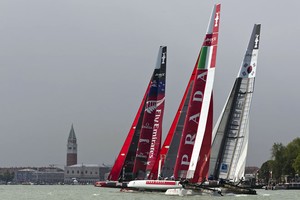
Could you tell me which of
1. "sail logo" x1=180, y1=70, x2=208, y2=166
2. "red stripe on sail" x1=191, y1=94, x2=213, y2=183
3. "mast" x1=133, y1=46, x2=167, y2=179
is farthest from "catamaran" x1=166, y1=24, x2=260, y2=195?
"sail logo" x1=180, y1=70, x2=208, y2=166

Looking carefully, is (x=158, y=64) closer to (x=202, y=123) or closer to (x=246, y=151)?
(x=246, y=151)

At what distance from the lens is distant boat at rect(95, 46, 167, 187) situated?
6006cm

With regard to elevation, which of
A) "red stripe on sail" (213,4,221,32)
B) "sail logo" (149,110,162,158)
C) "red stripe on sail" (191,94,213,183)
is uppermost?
"red stripe on sail" (213,4,221,32)

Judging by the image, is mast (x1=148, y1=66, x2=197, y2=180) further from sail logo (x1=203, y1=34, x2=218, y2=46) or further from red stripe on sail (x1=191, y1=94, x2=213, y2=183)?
sail logo (x1=203, y1=34, x2=218, y2=46)

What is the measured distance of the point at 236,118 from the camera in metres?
55.8

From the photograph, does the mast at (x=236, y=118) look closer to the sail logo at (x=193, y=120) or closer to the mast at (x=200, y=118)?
the mast at (x=200, y=118)

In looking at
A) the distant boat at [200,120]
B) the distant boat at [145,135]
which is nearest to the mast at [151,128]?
the distant boat at [145,135]

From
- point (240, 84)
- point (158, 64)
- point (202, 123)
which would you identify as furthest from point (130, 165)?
point (202, 123)

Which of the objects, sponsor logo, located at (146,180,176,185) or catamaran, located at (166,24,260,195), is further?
catamaran, located at (166,24,260,195)

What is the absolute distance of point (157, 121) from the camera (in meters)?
60.2

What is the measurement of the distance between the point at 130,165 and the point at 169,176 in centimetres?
1083

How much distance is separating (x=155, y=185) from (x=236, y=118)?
24.6ft

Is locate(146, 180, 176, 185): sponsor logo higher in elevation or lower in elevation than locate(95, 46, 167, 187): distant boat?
lower

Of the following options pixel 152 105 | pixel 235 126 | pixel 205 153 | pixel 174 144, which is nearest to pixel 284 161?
pixel 152 105
